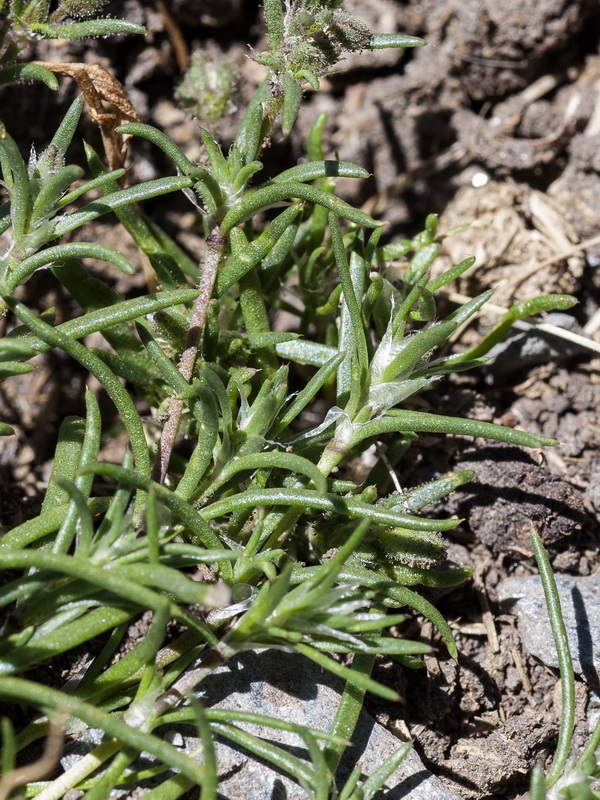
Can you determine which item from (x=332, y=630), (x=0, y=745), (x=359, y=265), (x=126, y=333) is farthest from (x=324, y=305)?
(x=0, y=745)

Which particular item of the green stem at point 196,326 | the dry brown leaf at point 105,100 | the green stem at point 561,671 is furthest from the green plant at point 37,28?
the green stem at point 561,671

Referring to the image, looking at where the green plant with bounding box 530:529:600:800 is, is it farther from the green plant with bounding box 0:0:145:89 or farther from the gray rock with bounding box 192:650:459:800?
the green plant with bounding box 0:0:145:89

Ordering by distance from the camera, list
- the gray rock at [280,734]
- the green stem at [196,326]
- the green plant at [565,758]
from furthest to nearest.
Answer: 1. the green stem at [196,326]
2. the gray rock at [280,734]
3. the green plant at [565,758]

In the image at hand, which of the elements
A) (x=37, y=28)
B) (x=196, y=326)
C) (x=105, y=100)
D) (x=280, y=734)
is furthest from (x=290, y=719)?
(x=37, y=28)

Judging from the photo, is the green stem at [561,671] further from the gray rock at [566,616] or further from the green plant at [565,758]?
the gray rock at [566,616]

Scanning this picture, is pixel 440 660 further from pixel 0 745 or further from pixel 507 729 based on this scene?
pixel 0 745

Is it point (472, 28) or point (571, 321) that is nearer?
point (571, 321)
